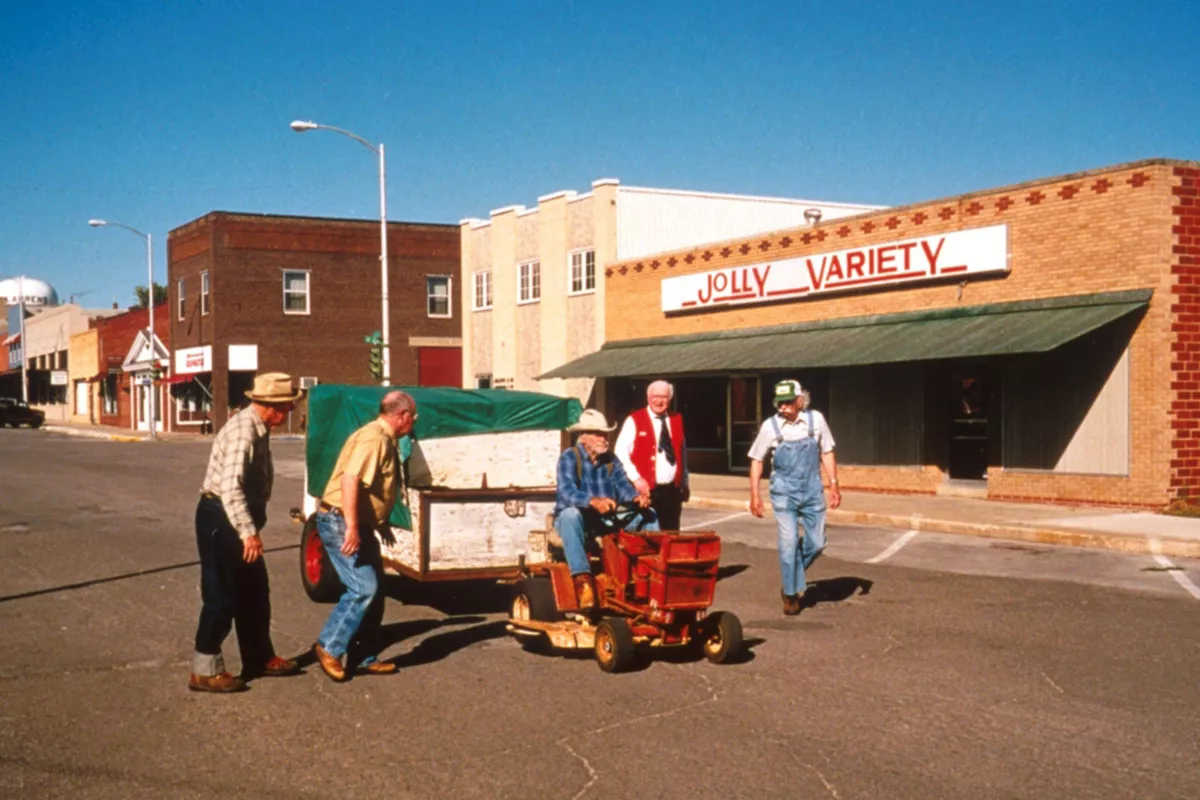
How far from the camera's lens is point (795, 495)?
32.5ft

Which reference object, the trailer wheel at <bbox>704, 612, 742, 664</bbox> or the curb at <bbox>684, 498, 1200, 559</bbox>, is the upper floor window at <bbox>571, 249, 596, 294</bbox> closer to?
the curb at <bbox>684, 498, 1200, 559</bbox>

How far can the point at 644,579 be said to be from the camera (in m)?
7.98

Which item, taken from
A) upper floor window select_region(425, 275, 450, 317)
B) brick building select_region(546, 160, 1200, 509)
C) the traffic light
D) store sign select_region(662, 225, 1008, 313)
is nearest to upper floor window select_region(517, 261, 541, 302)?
the traffic light

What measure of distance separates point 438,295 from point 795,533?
4376 centimetres

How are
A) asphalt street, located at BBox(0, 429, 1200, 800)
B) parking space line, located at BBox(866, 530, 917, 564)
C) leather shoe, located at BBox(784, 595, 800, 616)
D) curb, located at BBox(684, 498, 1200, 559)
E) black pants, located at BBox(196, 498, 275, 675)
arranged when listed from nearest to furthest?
asphalt street, located at BBox(0, 429, 1200, 800) < black pants, located at BBox(196, 498, 275, 675) < leather shoe, located at BBox(784, 595, 800, 616) < parking space line, located at BBox(866, 530, 917, 564) < curb, located at BBox(684, 498, 1200, 559)

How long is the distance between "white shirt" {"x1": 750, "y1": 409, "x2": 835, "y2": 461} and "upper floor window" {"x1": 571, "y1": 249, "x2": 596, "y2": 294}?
21.1 m

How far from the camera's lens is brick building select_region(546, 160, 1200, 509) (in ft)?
58.5

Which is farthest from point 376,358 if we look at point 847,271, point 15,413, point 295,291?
point 15,413

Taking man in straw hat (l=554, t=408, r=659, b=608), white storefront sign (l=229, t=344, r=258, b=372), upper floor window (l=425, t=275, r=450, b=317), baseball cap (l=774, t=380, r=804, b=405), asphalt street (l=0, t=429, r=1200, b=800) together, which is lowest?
asphalt street (l=0, t=429, r=1200, b=800)

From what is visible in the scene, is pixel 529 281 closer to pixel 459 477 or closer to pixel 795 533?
pixel 459 477

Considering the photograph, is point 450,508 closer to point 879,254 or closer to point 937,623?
point 937,623

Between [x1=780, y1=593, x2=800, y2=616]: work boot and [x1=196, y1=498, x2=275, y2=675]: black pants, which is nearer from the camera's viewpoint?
[x1=196, y1=498, x2=275, y2=675]: black pants

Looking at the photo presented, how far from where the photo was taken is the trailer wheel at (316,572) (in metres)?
10.5

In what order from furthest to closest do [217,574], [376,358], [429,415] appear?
[376,358] < [429,415] < [217,574]
